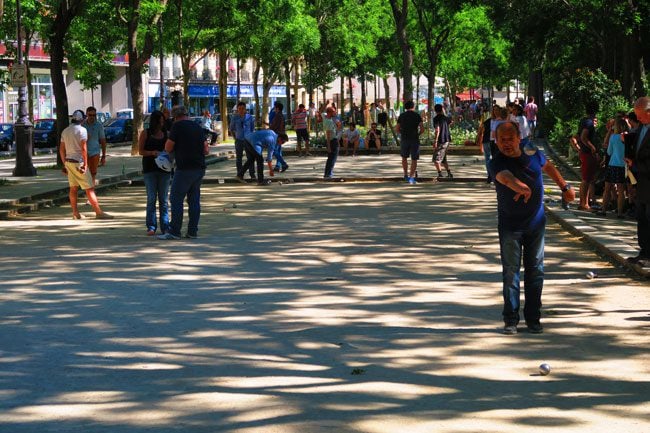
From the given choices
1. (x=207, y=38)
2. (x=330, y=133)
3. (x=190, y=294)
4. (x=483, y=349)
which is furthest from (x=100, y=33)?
(x=483, y=349)

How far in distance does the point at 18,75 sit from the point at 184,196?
15298 mm

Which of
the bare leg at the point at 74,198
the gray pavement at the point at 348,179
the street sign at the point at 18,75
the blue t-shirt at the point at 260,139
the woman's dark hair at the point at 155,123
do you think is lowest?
the gray pavement at the point at 348,179

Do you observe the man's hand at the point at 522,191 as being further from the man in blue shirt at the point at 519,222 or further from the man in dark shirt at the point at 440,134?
the man in dark shirt at the point at 440,134

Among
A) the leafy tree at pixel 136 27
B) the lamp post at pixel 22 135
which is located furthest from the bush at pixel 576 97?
the lamp post at pixel 22 135

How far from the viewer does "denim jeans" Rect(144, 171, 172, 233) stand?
16344 millimetres

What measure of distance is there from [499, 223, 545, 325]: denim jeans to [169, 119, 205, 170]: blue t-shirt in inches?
294

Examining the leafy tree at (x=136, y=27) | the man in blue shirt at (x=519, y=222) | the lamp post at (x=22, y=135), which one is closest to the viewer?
the man in blue shirt at (x=519, y=222)

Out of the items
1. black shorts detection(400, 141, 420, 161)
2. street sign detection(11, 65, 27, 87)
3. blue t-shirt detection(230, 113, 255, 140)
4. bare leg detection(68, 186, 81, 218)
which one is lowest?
bare leg detection(68, 186, 81, 218)

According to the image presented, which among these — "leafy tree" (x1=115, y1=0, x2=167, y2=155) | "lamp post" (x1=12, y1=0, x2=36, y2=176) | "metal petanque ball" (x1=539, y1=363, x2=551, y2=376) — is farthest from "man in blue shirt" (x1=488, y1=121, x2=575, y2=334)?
"leafy tree" (x1=115, y1=0, x2=167, y2=155)

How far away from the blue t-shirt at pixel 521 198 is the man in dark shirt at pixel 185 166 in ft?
24.4

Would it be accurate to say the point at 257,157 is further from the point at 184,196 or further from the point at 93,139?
the point at 184,196

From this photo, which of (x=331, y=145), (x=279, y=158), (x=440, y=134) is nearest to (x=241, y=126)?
(x=331, y=145)

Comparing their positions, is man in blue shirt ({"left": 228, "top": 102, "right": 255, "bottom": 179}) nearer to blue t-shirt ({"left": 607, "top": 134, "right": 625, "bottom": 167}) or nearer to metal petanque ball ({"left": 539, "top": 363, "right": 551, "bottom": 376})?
blue t-shirt ({"left": 607, "top": 134, "right": 625, "bottom": 167})

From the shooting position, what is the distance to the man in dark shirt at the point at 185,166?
A: 15891 mm
